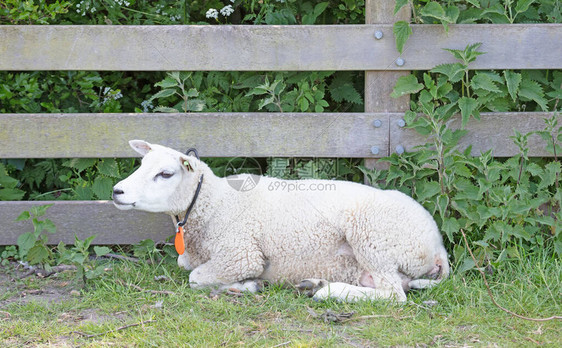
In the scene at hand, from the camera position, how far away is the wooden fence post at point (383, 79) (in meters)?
4.01

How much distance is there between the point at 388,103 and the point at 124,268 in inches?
79.4

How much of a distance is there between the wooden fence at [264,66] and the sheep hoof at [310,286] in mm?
905

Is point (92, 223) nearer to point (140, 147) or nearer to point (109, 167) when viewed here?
point (109, 167)

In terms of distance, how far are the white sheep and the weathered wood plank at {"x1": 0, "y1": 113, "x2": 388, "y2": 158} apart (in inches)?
12.4

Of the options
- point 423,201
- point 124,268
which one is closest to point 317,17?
point 423,201

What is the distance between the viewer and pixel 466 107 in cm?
388

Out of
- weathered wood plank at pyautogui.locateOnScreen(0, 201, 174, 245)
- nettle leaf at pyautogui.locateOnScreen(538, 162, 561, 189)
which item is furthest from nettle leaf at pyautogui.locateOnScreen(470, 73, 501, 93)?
weathered wood plank at pyautogui.locateOnScreen(0, 201, 174, 245)

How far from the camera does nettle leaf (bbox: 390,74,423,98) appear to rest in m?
3.96

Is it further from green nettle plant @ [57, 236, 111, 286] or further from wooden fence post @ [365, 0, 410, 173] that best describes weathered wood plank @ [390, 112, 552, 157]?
green nettle plant @ [57, 236, 111, 286]

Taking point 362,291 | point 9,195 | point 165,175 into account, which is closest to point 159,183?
point 165,175

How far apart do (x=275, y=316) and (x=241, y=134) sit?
131 centimetres

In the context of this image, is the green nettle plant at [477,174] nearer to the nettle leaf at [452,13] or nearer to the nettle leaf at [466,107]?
the nettle leaf at [466,107]

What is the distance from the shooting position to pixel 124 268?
3.99 meters

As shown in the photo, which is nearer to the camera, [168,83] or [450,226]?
[450,226]
